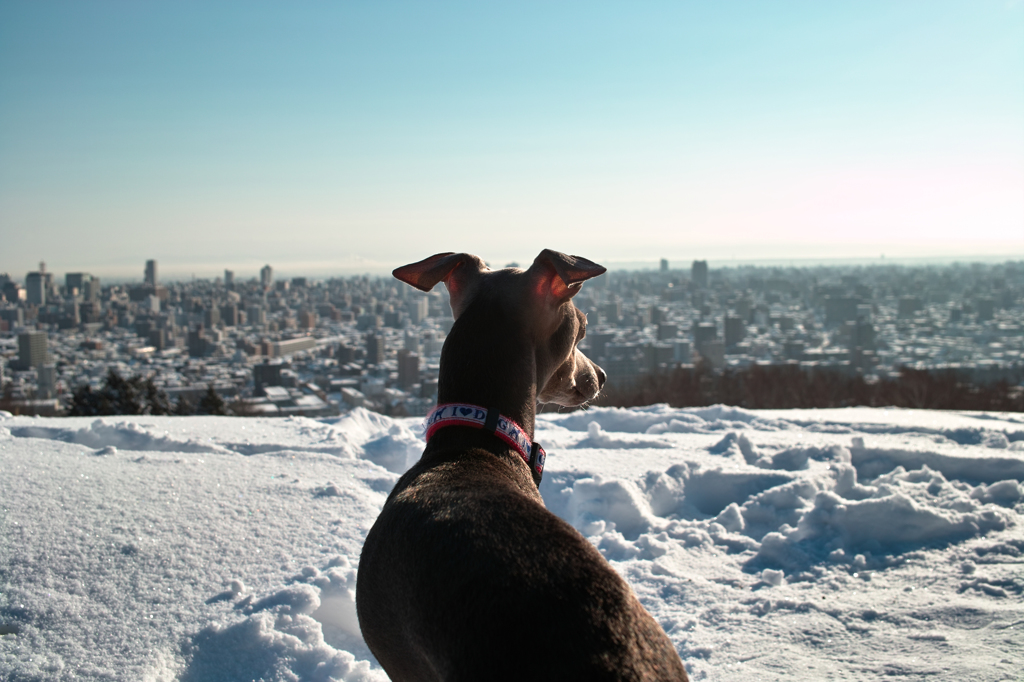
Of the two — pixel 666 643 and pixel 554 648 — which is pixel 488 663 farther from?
pixel 666 643

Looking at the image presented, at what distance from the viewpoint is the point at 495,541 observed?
1567 millimetres

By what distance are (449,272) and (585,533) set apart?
2382 mm

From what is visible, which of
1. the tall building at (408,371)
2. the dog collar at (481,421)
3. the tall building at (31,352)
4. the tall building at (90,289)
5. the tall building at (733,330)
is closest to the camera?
the dog collar at (481,421)

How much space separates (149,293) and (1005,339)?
2899 inches

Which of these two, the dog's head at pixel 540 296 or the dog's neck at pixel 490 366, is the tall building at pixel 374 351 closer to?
the dog's head at pixel 540 296

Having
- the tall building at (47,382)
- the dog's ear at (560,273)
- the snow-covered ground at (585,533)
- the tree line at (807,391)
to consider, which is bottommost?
the tall building at (47,382)

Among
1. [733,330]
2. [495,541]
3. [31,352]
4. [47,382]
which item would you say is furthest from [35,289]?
[495,541]

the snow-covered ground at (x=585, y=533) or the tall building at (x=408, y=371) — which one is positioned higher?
the snow-covered ground at (x=585, y=533)

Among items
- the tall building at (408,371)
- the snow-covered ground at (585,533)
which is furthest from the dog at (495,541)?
the tall building at (408,371)

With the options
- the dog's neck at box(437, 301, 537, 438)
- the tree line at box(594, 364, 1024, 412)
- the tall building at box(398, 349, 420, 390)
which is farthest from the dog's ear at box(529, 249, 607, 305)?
the tall building at box(398, 349, 420, 390)

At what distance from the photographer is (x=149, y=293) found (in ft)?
222

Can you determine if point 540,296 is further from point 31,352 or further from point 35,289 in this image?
point 35,289

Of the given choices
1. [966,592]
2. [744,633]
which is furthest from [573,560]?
[966,592]

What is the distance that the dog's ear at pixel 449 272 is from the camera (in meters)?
2.75
